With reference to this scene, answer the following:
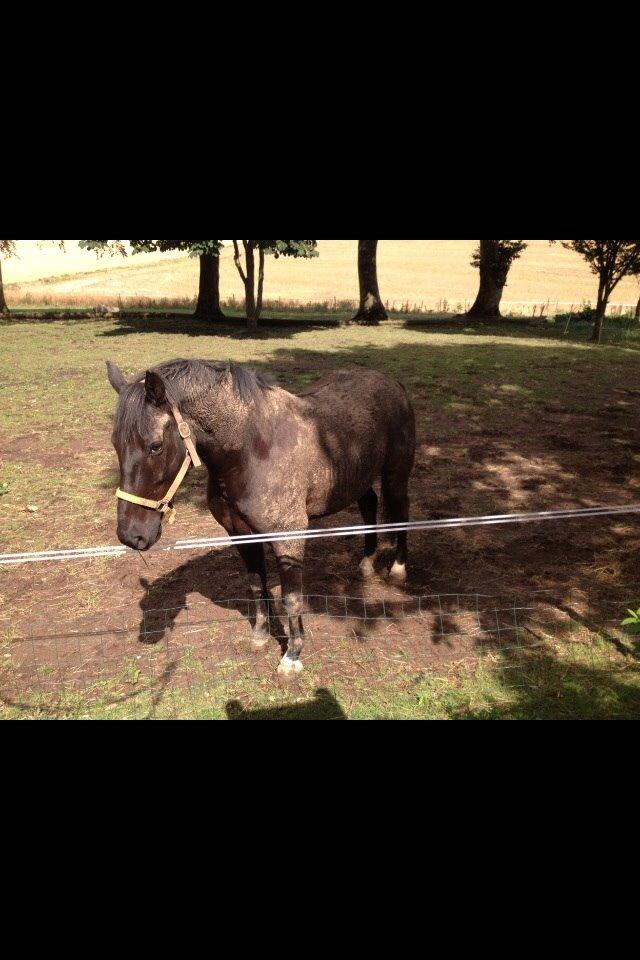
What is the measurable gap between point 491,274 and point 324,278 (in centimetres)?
2351

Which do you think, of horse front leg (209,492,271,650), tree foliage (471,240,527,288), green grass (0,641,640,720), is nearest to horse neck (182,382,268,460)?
horse front leg (209,492,271,650)

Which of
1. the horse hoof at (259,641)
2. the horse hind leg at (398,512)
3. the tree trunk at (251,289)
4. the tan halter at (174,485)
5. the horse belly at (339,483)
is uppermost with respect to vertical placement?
the tree trunk at (251,289)

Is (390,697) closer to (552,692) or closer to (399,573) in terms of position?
(552,692)

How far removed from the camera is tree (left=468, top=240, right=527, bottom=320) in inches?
1185

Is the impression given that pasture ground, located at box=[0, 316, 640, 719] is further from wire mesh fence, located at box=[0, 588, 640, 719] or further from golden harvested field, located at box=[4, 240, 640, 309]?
golden harvested field, located at box=[4, 240, 640, 309]

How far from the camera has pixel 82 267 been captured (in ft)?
194

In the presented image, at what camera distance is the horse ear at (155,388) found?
329cm

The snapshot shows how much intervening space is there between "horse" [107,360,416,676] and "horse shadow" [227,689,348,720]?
384 mm

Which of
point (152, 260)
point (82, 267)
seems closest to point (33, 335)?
point (82, 267)

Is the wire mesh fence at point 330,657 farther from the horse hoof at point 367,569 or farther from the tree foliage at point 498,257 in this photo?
the tree foliage at point 498,257

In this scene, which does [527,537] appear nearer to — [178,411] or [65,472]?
[178,411]

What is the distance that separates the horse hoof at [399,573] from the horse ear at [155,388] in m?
3.40

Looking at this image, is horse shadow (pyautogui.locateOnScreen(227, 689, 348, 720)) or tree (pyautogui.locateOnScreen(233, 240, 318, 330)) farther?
tree (pyautogui.locateOnScreen(233, 240, 318, 330))

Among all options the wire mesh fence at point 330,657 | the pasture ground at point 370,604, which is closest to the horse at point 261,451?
the wire mesh fence at point 330,657
